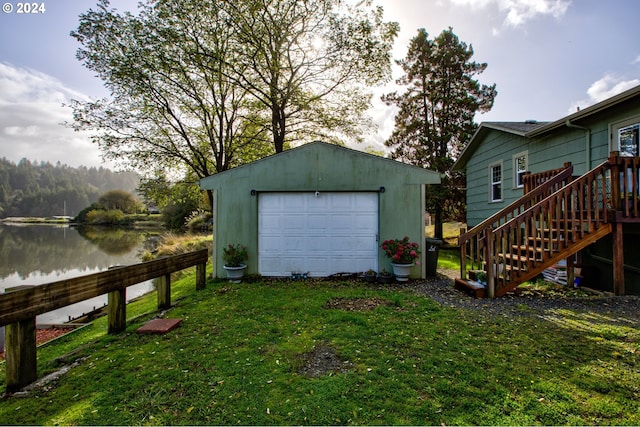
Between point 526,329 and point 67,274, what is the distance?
16051 mm

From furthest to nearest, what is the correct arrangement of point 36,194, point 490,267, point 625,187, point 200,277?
1. point 36,194
2. point 200,277
3. point 490,267
4. point 625,187

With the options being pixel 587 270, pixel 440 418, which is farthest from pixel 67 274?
pixel 587 270

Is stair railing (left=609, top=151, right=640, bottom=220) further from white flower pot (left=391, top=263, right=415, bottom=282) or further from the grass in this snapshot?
white flower pot (left=391, top=263, right=415, bottom=282)

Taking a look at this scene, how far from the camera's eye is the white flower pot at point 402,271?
23.4 ft

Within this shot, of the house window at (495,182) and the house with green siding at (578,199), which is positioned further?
the house window at (495,182)

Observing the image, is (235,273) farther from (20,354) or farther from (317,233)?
(20,354)

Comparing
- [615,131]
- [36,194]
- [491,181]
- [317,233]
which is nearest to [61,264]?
[317,233]

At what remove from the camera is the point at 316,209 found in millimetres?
7762

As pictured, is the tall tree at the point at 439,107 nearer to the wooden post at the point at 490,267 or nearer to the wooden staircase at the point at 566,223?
the wooden staircase at the point at 566,223

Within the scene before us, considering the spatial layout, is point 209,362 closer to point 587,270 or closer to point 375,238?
point 375,238

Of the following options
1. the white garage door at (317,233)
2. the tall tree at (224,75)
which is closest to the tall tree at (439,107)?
the tall tree at (224,75)

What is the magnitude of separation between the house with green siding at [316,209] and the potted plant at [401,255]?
0.33m

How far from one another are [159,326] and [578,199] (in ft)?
24.1

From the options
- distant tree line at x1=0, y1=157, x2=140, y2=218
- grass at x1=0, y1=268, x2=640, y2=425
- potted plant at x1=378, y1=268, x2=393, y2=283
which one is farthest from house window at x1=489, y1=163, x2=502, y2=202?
distant tree line at x1=0, y1=157, x2=140, y2=218
